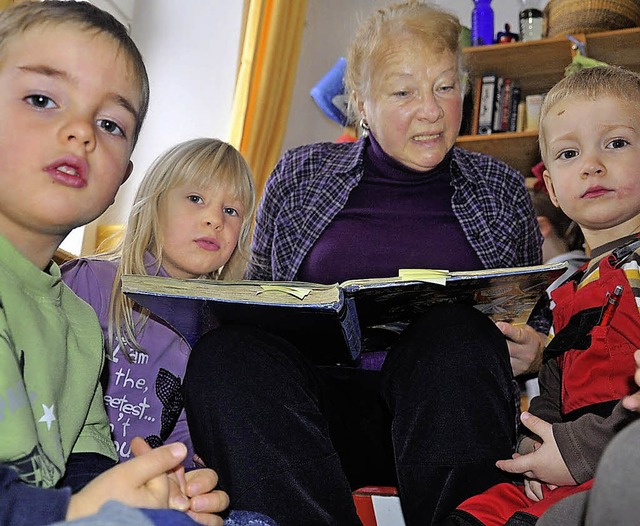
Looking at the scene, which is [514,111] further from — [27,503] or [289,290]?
[27,503]

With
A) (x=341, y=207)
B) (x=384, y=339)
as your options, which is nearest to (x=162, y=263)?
(x=341, y=207)

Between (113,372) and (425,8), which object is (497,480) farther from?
(425,8)

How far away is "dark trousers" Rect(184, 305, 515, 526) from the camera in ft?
3.11

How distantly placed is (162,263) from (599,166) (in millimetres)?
798

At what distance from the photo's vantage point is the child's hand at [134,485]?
2.20 ft

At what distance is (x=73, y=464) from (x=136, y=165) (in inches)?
79.0

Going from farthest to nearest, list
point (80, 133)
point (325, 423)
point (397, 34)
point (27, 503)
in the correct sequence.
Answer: point (397, 34) → point (325, 423) → point (80, 133) → point (27, 503)

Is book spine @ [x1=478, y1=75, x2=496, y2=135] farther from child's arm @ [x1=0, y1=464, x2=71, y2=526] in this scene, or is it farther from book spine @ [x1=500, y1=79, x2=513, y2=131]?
child's arm @ [x1=0, y1=464, x2=71, y2=526]

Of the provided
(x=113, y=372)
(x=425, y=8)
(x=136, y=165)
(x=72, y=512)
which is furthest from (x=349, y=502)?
(x=136, y=165)

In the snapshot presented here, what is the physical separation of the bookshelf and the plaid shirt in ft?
5.50

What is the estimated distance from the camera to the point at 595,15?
3062 mm

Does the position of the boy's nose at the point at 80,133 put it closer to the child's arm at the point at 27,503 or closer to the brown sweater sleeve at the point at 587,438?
the child's arm at the point at 27,503

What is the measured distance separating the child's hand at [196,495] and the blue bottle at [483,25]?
288cm

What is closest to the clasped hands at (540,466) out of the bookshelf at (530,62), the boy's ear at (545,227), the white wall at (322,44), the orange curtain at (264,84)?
the boy's ear at (545,227)
